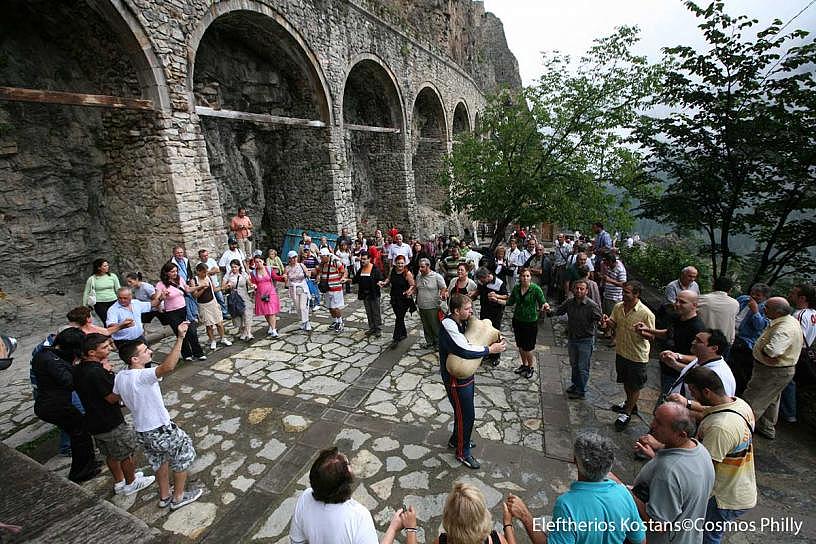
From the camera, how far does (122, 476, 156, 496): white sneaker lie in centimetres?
323

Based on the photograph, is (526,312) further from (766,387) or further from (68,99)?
(68,99)

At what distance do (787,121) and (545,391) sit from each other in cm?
587

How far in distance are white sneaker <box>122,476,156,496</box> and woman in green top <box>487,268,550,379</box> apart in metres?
4.33

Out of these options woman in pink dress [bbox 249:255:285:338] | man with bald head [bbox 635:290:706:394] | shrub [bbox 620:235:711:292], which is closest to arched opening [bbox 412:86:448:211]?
shrub [bbox 620:235:711:292]

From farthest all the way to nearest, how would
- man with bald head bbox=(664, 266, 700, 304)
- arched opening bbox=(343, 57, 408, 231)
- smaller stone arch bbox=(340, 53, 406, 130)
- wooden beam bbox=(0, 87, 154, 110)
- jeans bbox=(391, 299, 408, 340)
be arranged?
arched opening bbox=(343, 57, 408, 231)
smaller stone arch bbox=(340, 53, 406, 130)
jeans bbox=(391, 299, 408, 340)
wooden beam bbox=(0, 87, 154, 110)
man with bald head bbox=(664, 266, 700, 304)

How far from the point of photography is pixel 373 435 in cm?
399

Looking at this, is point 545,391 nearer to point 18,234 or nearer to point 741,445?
point 741,445

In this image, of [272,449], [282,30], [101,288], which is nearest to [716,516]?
[272,449]

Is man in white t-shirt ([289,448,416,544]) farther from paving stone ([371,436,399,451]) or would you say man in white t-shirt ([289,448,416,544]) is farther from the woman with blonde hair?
paving stone ([371,436,399,451])

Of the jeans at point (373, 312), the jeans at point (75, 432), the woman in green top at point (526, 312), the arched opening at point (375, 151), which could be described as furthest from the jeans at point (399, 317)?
the arched opening at point (375, 151)

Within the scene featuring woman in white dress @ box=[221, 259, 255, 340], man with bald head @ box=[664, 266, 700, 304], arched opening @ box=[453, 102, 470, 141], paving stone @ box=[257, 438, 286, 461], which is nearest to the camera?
paving stone @ box=[257, 438, 286, 461]

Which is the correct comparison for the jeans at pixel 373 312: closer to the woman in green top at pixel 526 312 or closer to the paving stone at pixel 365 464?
the woman in green top at pixel 526 312

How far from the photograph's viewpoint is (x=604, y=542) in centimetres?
173

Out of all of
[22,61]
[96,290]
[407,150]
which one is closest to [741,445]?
[96,290]
